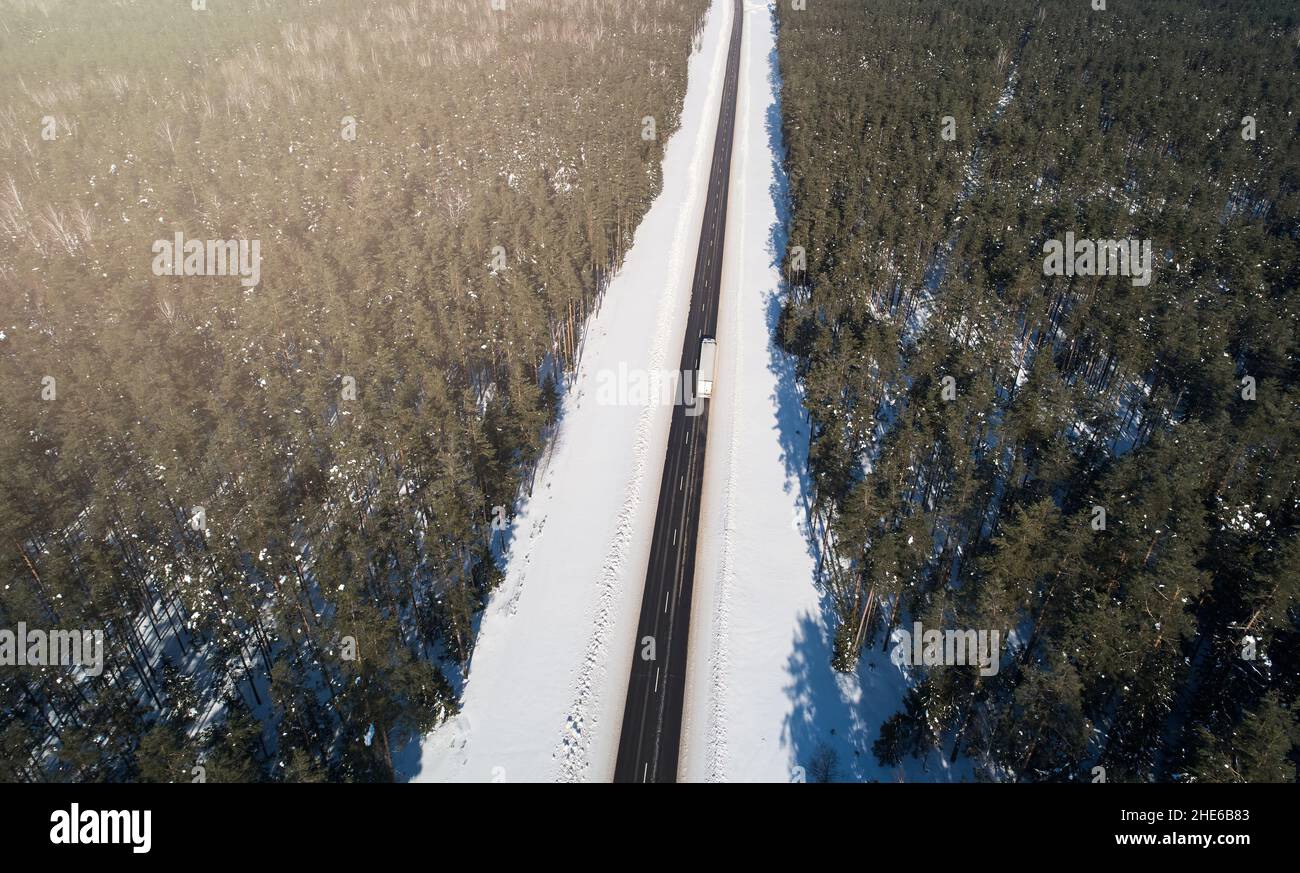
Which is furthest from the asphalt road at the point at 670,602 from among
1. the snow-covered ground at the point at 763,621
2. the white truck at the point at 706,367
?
the white truck at the point at 706,367

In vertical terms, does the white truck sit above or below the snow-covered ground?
above

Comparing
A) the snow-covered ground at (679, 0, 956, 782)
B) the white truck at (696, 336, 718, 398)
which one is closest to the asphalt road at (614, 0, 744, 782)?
the snow-covered ground at (679, 0, 956, 782)

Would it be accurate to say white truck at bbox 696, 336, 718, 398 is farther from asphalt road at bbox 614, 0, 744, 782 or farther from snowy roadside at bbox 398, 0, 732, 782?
snowy roadside at bbox 398, 0, 732, 782

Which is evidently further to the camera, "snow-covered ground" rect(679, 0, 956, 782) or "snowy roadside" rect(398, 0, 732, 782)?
"snow-covered ground" rect(679, 0, 956, 782)

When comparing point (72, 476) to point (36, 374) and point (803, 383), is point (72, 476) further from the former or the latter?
point (803, 383)

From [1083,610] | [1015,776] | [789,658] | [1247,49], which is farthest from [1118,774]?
[1247,49]

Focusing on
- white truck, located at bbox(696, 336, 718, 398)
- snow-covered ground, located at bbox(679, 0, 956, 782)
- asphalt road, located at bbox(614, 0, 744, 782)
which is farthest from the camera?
white truck, located at bbox(696, 336, 718, 398)
